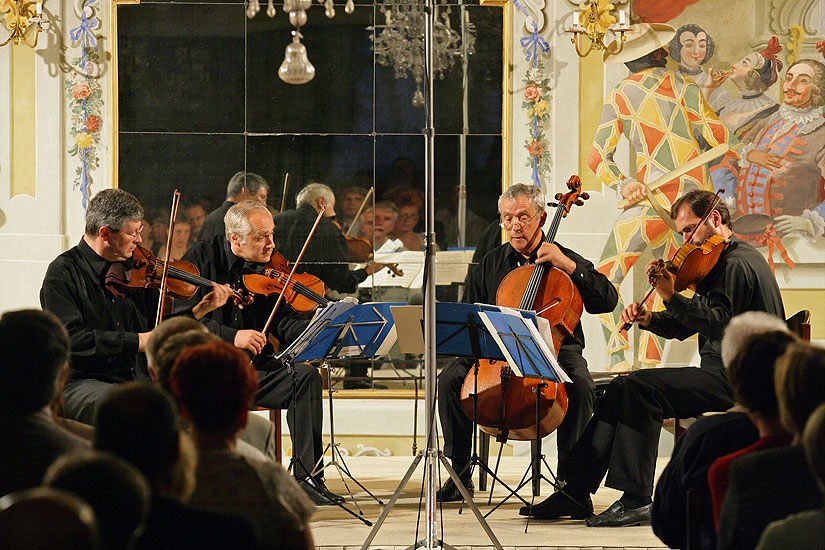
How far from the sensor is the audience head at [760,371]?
2078 millimetres

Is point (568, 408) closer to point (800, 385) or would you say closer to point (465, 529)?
point (465, 529)

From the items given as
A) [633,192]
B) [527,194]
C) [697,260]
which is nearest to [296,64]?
[527,194]

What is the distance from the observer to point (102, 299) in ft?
12.7

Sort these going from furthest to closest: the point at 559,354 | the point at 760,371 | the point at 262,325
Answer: the point at 262,325 → the point at 559,354 → the point at 760,371

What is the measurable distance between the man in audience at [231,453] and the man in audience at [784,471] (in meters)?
0.83

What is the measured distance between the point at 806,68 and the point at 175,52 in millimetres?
3578

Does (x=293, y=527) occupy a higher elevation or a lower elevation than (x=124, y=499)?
lower

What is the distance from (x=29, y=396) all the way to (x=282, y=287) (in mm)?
2281

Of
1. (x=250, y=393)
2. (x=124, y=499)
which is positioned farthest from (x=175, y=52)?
(x=124, y=499)

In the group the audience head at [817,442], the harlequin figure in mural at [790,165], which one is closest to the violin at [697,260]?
the harlequin figure in mural at [790,165]

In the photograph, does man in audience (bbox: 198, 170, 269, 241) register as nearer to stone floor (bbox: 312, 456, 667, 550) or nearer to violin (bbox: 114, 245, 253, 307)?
violin (bbox: 114, 245, 253, 307)

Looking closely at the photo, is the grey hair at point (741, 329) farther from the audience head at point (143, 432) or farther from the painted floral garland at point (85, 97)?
the painted floral garland at point (85, 97)

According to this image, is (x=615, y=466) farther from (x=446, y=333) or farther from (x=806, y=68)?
(x=806, y=68)

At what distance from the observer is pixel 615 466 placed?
382cm
